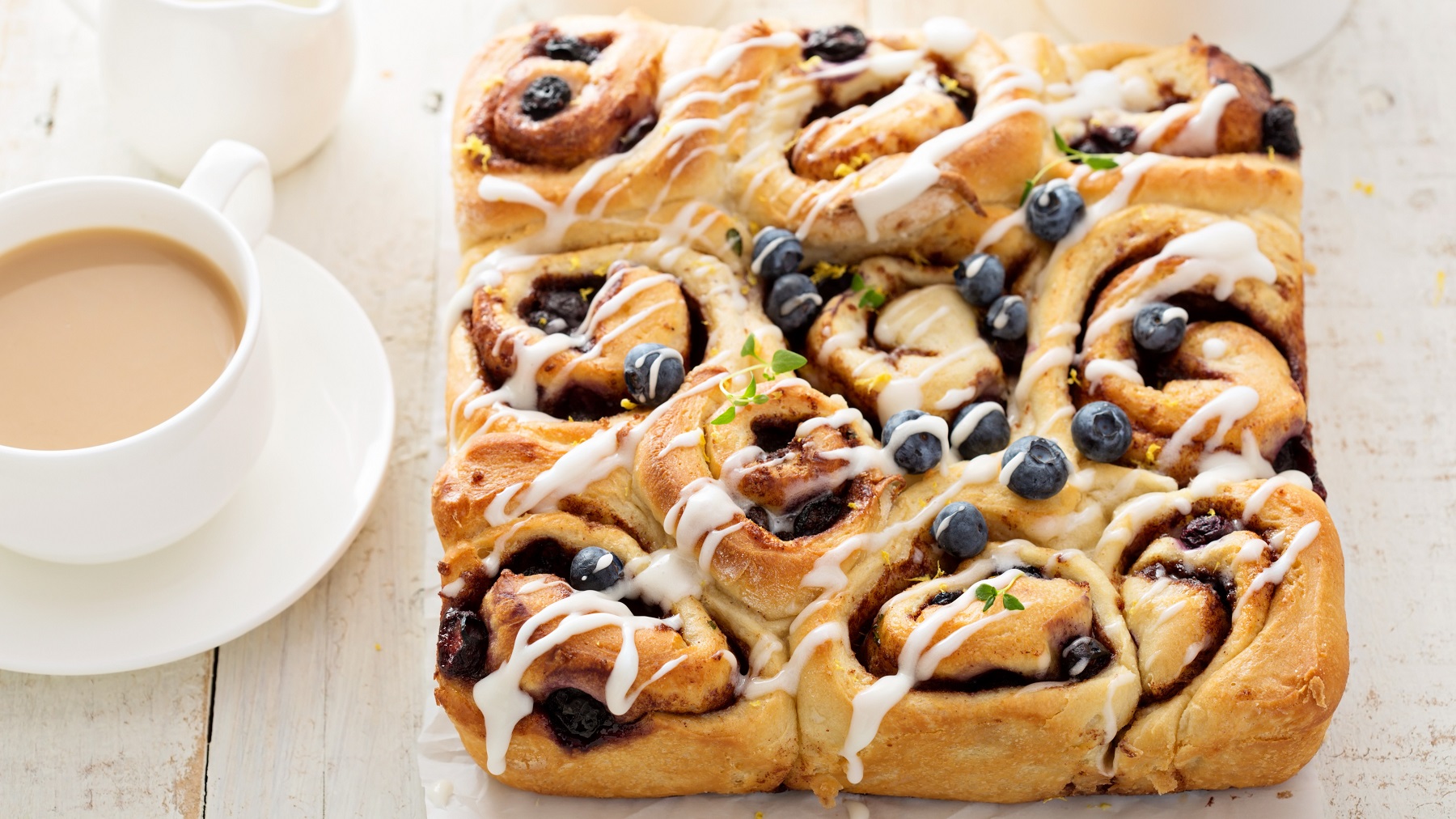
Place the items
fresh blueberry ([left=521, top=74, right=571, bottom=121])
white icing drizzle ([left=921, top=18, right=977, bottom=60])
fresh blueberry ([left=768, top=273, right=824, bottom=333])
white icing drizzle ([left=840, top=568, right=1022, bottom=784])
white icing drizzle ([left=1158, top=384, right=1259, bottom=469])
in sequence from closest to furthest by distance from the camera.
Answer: white icing drizzle ([left=840, top=568, right=1022, bottom=784])
white icing drizzle ([left=1158, top=384, right=1259, bottom=469])
fresh blueberry ([left=768, top=273, right=824, bottom=333])
fresh blueberry ([left=521, top=74, right=571, bottom=121])
white icing drizzle ([left=921, top=18, right=977, bottom=60])

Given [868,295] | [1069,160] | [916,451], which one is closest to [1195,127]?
[1069,160]

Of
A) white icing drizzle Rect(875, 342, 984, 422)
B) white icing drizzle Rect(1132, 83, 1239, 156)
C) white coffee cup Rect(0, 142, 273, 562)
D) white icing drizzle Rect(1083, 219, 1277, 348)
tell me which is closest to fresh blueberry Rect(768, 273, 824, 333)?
white icing drizzle Rect(875, 342, 984, 422)

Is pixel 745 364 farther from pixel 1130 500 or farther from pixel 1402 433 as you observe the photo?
pixel 1402 433

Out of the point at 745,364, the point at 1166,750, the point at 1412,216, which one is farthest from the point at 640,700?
the point at 1412,216

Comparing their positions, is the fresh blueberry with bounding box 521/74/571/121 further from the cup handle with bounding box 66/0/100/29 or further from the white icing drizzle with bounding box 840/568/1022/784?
the white icing drizzle with bounding box 840/568/1022/784

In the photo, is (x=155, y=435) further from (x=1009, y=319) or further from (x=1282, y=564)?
(x=1282, y=564)

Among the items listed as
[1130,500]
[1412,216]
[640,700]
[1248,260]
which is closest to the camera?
[640,700]
